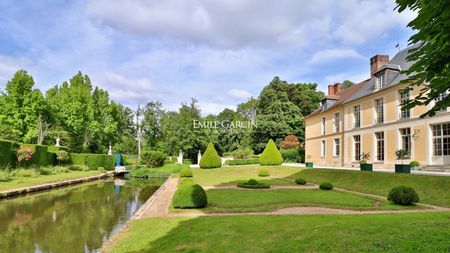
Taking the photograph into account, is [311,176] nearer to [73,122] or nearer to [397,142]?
[397,142]

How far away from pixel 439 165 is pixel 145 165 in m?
27.8

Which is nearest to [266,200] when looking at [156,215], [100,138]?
[156,215]

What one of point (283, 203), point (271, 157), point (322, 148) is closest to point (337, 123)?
point (322, 148)

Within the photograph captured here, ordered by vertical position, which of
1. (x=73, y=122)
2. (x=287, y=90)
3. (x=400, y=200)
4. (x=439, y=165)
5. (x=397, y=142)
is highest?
(x=287, y=90)

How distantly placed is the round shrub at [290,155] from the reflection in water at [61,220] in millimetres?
24096

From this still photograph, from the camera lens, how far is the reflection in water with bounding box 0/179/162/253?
7.66 metres

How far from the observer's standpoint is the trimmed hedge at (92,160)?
32.6m

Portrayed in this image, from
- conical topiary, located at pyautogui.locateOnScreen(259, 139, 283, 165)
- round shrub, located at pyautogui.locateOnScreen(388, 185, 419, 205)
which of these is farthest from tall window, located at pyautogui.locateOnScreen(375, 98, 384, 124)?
round shrub, located at pyautogui.locateOnScreen(388, 185, 419, 205)

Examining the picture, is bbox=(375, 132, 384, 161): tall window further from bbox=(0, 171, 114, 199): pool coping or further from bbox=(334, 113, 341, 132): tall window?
bbox=(0, 171, 114, 199): pool coping

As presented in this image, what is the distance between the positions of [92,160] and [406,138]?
2997 cm

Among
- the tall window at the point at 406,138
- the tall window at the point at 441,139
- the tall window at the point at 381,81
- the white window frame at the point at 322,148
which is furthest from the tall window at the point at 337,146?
the tall window at the point at 441,139

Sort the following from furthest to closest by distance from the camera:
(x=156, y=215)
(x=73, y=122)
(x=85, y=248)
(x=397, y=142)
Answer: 1. (x=73, y=122)
2. (x=397, y=142)
3. (x=156, y=215)
4. (x=85, y=248)

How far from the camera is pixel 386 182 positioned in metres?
14.8

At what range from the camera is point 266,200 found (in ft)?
38.2
